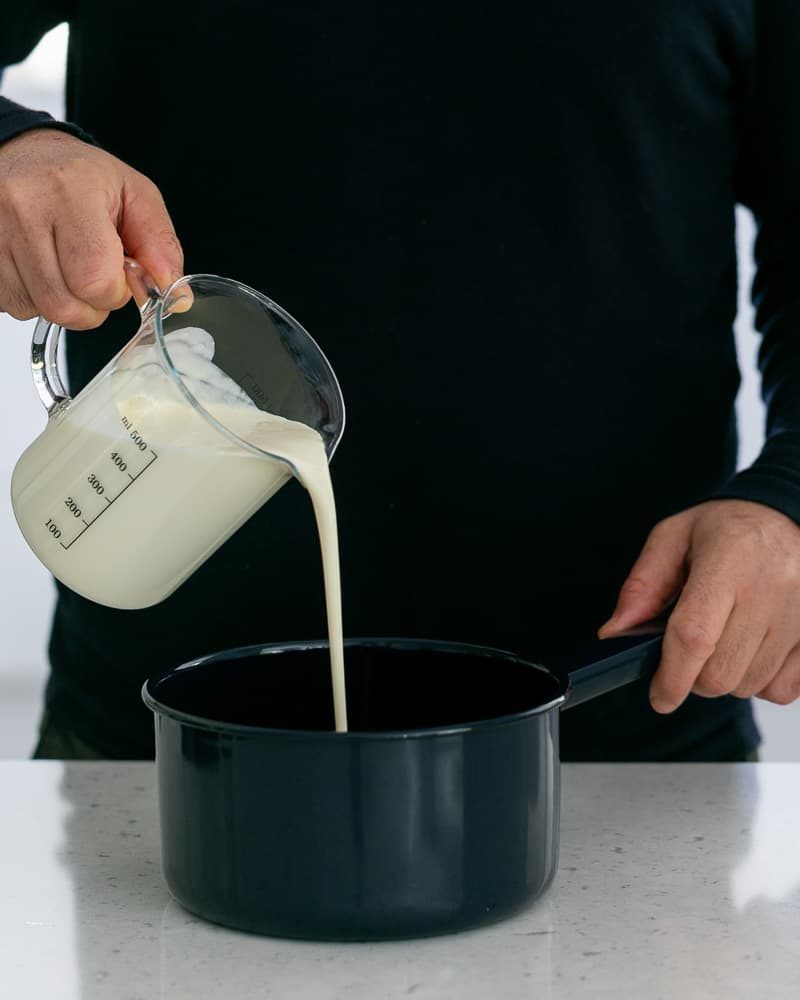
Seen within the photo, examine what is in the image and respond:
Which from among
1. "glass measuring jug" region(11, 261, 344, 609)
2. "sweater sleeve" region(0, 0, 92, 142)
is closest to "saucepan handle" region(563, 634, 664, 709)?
"glass measuring jug" region(11, 261, 344, 609)

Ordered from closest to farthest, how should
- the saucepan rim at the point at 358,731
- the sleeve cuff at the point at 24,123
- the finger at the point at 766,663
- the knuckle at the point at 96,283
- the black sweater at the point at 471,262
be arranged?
1. the saucepan rim at the point at 358,731
2. the knuckle at the point at 96,283
3. the sleeve cuff at the point at 24,123
4. the finger at the point at 766,663
5. the black sweater at the point at 471,262

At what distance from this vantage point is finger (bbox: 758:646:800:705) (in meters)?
1.11

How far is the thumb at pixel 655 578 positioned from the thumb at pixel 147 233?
1.33 ft

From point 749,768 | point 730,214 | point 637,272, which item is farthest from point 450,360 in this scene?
point 749,768

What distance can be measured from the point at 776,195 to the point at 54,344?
72cm

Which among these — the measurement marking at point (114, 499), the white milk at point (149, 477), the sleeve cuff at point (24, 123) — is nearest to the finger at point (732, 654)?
the white milk at point (149, 477)

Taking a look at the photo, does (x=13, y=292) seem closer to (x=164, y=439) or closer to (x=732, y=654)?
(x=164, y=439)

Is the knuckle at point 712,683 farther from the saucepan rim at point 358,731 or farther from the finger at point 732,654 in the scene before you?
the saucepan rim at point 358,731

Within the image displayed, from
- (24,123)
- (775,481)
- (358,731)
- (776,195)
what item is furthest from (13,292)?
(776,195)

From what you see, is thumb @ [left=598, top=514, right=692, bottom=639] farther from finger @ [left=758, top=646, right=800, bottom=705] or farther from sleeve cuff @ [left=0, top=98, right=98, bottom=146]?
sleeve cuff @ [left=0, top=98, right=98, bottom=146]

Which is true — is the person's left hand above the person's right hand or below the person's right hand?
below

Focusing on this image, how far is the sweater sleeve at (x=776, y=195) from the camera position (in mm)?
1274

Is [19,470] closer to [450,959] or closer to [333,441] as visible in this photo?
[333,441]

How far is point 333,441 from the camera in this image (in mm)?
956
